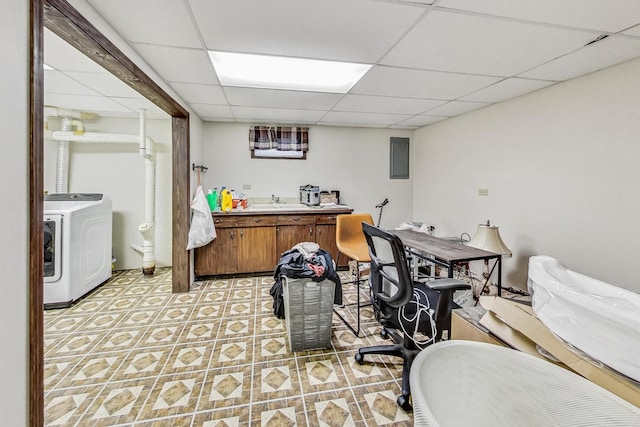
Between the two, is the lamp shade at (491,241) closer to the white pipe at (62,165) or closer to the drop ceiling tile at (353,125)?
the drop ceiling tile at (353,125)

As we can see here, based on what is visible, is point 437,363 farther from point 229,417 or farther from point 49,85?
point 49,85

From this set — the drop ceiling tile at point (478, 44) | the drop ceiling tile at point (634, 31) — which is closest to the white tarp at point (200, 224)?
the drop ceiling tile at point (478, 44)

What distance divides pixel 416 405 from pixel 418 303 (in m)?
1.15

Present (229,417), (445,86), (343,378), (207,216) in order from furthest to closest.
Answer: (207,216) → (445,86) → (343,378) → (229,417)

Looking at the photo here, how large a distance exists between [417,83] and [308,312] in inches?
92.5

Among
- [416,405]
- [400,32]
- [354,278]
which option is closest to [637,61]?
[400,32]

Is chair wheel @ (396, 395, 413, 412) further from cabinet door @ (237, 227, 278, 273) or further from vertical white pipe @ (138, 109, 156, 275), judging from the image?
vertical white pipe @ (138, 109, 156, 275)

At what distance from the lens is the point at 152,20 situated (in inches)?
66.1

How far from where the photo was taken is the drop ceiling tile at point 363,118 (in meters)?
3.87

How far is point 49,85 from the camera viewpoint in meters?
2.77

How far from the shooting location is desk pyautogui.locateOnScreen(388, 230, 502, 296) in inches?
87.0

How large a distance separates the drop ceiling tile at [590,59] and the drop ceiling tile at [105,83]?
3773 millimetres

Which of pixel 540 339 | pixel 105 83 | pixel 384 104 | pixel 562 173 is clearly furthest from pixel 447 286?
pixel 105 83

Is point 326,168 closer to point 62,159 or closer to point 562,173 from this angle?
point 562,173
